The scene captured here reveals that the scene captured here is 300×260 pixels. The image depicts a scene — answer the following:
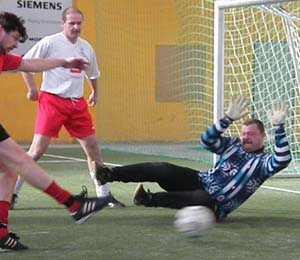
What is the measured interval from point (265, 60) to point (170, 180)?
6999 mm

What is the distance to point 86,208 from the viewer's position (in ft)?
19.0

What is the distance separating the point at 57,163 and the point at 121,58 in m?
6.10

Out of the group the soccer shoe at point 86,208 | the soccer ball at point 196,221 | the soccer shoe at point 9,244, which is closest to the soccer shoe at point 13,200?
the soccer shoe at point 9,244

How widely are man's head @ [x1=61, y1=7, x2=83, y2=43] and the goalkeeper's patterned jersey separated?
1.72m

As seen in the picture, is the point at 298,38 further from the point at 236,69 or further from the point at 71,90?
the point at 71,90

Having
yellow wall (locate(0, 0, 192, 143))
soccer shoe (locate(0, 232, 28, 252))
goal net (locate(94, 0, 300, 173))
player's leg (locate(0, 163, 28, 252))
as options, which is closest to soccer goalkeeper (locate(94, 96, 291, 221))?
player's leg (locate(0, 163, 28, 252))

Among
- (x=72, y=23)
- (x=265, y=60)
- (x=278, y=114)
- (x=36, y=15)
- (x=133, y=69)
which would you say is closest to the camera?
(x=278, y=114)

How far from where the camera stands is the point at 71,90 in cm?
801

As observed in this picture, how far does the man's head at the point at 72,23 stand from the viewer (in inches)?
309

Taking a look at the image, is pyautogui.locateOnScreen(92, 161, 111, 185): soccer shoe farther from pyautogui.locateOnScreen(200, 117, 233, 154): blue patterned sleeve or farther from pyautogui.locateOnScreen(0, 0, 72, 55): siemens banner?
pyautogui.locateOnScreen(0, 0, 72, 55): siemens banner

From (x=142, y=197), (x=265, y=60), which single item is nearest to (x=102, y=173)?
(x=142, y=197)

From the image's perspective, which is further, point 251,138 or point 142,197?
point 142,197

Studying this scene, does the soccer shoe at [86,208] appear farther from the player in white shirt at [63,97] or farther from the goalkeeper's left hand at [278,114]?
the player in white shirt at [63,97]

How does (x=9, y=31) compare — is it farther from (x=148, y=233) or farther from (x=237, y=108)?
(x=237, y=108)
